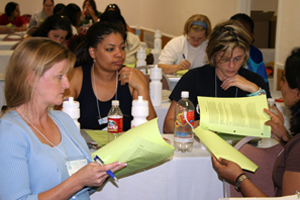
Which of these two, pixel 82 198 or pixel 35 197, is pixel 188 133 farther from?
pixel 35 197

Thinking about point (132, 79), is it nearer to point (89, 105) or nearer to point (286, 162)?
point (89, 105)

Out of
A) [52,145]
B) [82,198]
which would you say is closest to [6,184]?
[52,145]

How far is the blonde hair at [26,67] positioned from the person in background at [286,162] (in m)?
0.78

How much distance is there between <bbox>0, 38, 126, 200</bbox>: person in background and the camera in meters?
1.02

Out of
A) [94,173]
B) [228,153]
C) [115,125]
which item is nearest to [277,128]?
[228,153]

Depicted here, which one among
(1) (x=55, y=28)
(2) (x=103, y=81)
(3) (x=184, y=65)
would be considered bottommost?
(3) (x=184, y=65)

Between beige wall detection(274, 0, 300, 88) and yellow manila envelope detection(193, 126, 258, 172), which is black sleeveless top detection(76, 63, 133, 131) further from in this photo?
beige wall detection(274, 0, 300, 88)

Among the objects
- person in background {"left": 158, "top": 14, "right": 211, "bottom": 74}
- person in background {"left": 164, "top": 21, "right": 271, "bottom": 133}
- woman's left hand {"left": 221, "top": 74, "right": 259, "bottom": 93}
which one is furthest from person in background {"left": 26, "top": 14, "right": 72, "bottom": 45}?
woman's left hand {"left": 221, "top": 74, "right": 259, "bottom": 93}

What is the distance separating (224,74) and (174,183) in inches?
35.1

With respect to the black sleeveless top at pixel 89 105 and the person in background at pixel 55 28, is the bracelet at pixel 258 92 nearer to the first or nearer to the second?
the black sleeveless top at pixel 89 105

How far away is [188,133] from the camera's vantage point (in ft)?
5.04

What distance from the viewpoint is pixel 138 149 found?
1061 mm

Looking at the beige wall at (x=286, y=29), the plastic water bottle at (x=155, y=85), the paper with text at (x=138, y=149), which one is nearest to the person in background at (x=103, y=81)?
the plastic water bottle at (x=155, y=85)

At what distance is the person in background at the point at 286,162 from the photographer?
112cm
